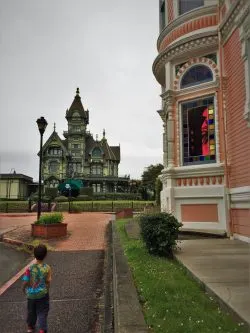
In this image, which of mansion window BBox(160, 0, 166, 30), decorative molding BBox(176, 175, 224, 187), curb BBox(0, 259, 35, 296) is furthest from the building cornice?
curb BBox(0, 259, 35, 296)

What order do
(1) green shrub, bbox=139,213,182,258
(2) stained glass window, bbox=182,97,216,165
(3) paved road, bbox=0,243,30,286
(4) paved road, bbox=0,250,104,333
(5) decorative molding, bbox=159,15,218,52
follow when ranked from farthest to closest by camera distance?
1. (5) decorative molding, bbox=159,15,218,52
2. (2) stained glass window, bbox=182,97,216,165
3. (3) paved road, bbox=0,243,30,286
4. (1) green shrub, bbox=139,213,182,258
5. (4) paved road, bbox=0,250,104,333

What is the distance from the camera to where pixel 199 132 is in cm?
1215

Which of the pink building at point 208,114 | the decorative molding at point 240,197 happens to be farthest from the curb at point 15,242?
the decorative molding at point 240,197

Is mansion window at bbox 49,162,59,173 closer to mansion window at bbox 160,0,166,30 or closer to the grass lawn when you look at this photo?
mansion window at bbox 160,0,166,30

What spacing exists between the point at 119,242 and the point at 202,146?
4463 millimetres

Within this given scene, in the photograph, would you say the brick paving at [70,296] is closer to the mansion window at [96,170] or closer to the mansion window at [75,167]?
the mansion window at [75,167]

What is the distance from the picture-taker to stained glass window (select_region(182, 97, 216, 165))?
466 inches

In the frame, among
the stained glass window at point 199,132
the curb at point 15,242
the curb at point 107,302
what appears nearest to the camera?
the curb at point 107,302

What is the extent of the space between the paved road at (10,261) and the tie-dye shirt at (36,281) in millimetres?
3524

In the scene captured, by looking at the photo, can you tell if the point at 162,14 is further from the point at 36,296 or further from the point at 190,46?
the point at 36,296

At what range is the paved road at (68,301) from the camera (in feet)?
15.4

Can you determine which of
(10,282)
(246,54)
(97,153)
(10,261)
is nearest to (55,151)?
(97,153)

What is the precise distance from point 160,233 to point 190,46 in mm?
7649

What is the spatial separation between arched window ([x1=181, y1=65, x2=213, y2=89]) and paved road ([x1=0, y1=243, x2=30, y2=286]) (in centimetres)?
825
